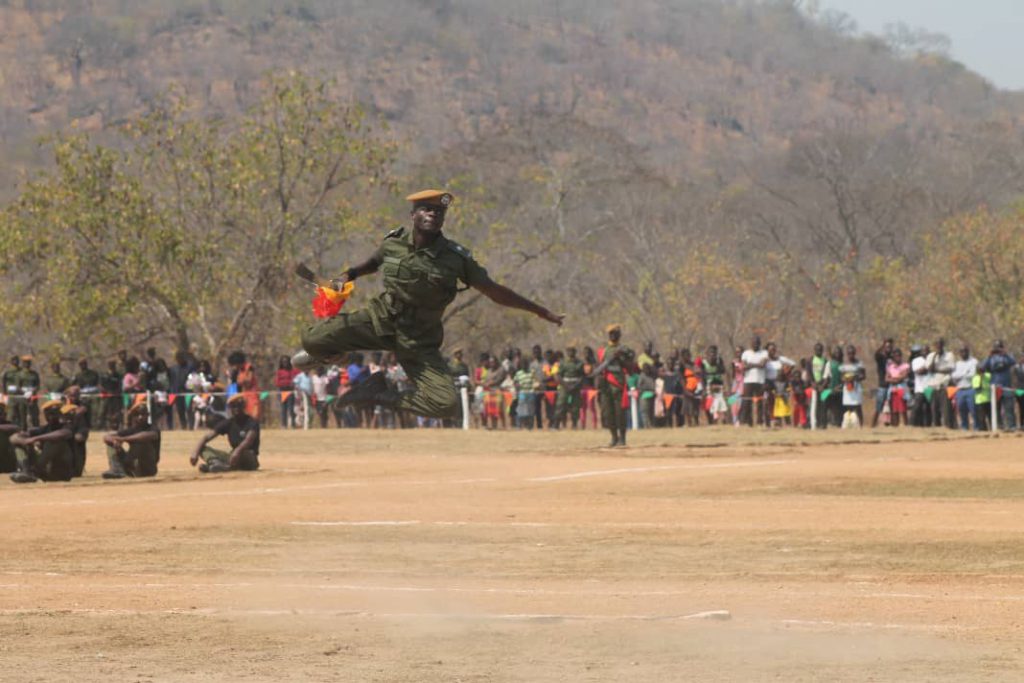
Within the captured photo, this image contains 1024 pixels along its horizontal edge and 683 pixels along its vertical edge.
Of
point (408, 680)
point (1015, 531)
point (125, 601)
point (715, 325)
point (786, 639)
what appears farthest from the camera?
point (715, 325)

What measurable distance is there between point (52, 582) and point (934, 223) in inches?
2897

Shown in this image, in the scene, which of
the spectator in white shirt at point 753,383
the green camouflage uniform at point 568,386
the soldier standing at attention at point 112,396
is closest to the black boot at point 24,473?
the soldier standing at attention at point 112,396

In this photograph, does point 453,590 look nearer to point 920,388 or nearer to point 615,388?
point 615,388

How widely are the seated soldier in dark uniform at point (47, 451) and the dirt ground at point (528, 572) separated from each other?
399 mm

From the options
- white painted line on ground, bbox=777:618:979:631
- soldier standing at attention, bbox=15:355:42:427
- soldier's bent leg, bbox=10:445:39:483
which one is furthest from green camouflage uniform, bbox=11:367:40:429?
white painted line on ground, bbox=777:618:979:631

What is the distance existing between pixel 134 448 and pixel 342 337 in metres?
13.7

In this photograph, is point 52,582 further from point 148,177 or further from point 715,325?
point 715,325

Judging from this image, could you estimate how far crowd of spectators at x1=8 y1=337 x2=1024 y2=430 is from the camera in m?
36.3

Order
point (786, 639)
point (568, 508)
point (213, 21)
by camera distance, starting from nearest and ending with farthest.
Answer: point (786, 639)
point (568, 508)
point (213, 21)

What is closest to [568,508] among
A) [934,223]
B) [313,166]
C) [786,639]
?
[786,639]

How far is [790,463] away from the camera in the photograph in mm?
27906

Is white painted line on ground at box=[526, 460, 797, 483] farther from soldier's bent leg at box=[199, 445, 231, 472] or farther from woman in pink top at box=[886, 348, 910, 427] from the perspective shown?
woman in pink top at box=[886, 348, 910, 427]

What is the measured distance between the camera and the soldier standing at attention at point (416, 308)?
13289 millimetres

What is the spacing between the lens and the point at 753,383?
37750 mm
